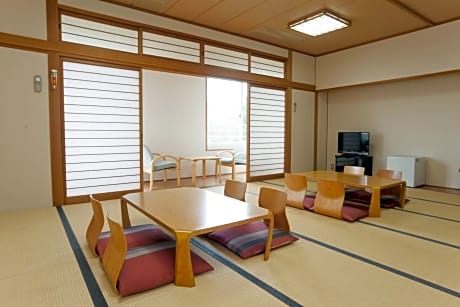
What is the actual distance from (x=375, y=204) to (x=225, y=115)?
4.89 m

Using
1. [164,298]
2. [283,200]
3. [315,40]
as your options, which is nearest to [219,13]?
[315,40]

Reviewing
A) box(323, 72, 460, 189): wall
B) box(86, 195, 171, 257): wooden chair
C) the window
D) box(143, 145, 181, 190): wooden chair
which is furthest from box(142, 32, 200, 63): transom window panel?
box(323, 72, 460, 189): wall

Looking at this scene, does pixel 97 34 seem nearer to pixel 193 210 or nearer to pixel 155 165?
pixel 155 165

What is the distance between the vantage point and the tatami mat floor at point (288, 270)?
6.15 ft

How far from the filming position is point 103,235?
2812 millimetres

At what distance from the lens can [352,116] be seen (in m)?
7.12

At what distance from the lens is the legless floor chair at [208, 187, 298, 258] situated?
99.6 inches

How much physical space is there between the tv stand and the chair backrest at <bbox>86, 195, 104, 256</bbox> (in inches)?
217

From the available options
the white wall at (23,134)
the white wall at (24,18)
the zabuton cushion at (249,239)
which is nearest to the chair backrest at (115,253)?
the zabuton cushion at (249,239)

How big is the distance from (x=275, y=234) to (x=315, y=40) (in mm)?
4580

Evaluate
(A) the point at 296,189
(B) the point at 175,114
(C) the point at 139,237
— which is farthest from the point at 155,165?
(C) the point at 139,237

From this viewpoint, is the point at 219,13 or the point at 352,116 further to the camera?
the point at 352,116

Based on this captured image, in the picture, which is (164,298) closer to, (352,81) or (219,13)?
(219,13)

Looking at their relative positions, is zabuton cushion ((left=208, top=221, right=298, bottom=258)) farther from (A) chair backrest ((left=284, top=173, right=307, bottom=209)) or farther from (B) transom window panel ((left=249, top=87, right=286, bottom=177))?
(B) transom window panel ((left=249, top=87, right=286, bottom=177))
